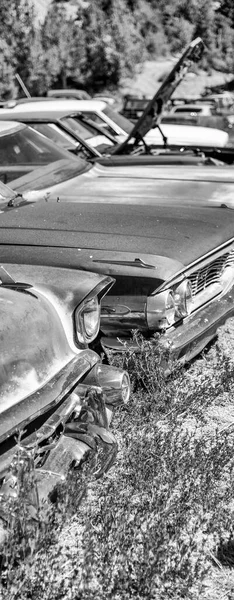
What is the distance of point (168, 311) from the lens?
4152mm

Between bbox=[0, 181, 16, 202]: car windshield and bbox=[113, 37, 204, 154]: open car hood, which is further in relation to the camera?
bbox=[113, 37, 204, 154]: open car hood

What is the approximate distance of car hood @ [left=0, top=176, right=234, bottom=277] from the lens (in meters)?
4.21

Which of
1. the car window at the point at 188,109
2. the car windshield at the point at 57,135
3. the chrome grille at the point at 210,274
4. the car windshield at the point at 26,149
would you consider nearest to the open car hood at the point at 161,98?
the car windshield at the point at 57,135

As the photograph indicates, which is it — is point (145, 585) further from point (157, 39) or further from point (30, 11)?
point (157, 39)

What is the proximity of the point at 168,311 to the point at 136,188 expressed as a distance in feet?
7.70

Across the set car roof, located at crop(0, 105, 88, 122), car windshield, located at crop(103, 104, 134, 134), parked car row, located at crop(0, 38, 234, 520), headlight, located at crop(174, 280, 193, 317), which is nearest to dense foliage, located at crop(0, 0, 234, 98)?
car windshield, located at crop(103, 104, 134, 134)

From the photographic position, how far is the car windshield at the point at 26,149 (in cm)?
634

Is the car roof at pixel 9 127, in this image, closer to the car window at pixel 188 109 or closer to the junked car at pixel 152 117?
the junked car at pixel 152 117

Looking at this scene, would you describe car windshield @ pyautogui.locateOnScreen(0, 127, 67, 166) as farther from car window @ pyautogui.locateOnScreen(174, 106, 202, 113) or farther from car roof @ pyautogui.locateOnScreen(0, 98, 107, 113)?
car window @ pyautogui.locateOnScreen(174, 106, 202, 113)

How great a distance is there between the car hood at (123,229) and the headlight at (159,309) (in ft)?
0.42

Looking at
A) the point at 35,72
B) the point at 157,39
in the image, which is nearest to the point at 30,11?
the point at 35,72

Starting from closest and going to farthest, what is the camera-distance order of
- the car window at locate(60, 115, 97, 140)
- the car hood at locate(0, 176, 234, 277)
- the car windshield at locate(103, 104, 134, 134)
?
1. the car hood at locate(0, 176, 234, 277)
2. the car window at locate(60, 115, 97, 140)
3. the car windshield at locate(103, 104, 134, 134)

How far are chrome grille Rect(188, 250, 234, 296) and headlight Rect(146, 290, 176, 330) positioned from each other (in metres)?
0.50

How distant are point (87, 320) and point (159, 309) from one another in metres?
0.69
